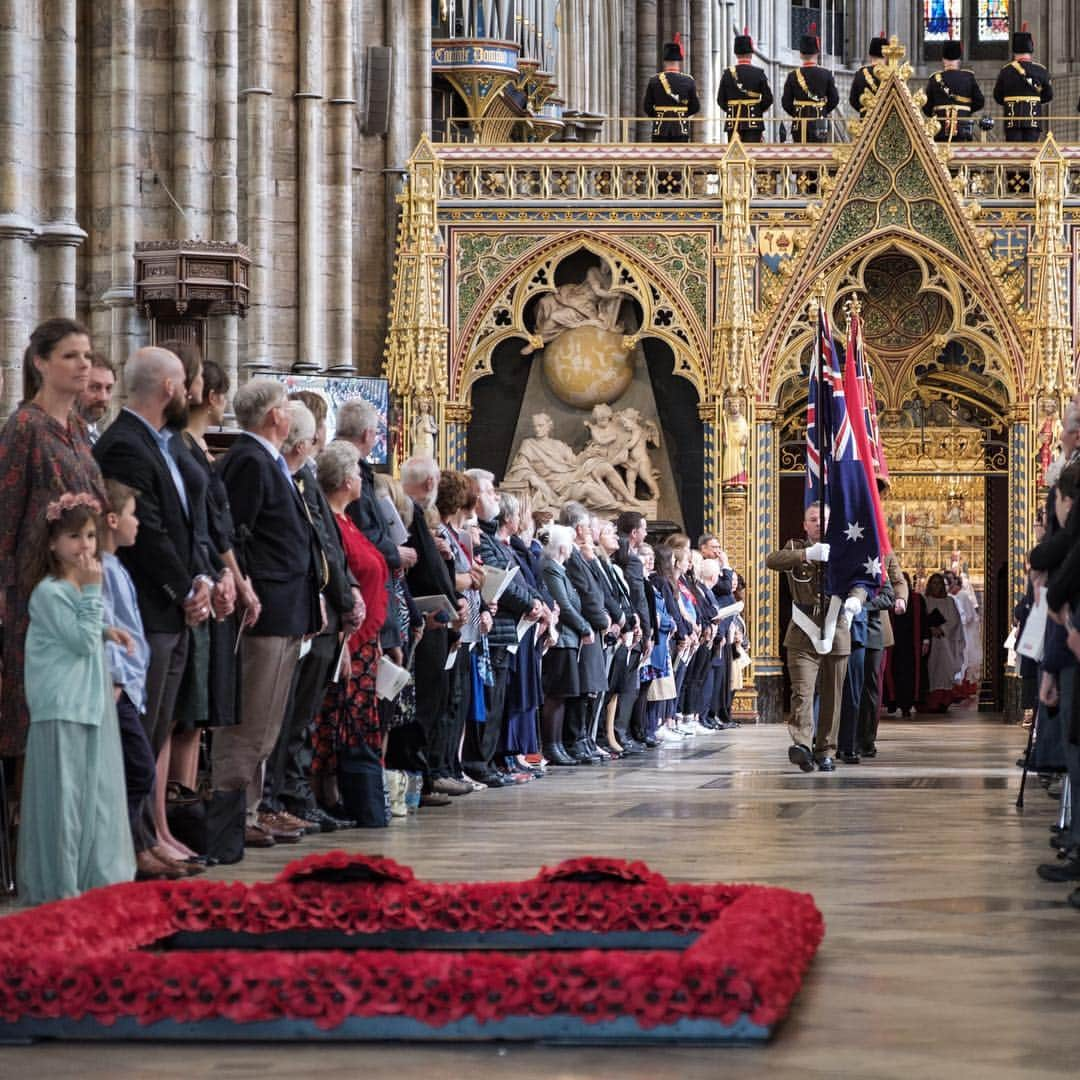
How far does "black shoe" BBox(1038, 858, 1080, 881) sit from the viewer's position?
8.35 metres

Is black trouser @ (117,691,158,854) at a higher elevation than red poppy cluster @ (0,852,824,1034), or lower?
higher

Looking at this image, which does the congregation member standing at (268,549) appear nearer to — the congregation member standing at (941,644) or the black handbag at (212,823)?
the black handbag at (212,823)

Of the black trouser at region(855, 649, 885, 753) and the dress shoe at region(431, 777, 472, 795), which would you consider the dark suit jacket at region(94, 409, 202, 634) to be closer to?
the dress shoe at region(431, 777, 472, 795)

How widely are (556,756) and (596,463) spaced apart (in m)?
9.61

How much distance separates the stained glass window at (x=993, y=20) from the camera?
48344mm

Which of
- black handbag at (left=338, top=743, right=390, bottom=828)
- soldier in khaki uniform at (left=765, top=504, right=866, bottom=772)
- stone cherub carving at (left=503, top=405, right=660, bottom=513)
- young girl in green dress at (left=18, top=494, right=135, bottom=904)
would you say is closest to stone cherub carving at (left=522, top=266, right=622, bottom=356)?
stone cherub carving at (left=503, top=405, right=660, bottom=513)

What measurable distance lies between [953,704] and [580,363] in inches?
323

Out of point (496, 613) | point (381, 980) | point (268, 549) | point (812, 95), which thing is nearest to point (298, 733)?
point (268, 549)

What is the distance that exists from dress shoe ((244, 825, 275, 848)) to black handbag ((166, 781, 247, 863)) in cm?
33

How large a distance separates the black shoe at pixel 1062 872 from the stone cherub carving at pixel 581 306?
17644 mm

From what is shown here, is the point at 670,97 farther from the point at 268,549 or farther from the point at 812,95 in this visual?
the point at 268,549

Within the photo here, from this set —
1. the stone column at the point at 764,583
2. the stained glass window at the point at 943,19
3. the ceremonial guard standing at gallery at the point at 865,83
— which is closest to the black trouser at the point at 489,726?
the stone column at the point at 764,583

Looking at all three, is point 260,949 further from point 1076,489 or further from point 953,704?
point 953,704

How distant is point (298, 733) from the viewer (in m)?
10.3
